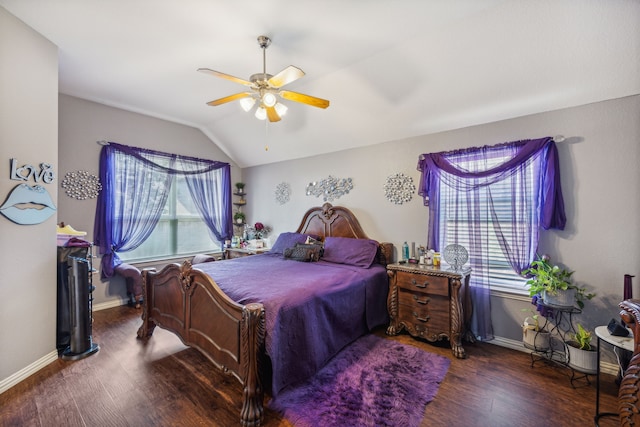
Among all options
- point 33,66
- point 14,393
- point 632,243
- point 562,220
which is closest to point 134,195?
point 33,66

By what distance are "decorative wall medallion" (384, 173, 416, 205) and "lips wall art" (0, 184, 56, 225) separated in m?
3.55

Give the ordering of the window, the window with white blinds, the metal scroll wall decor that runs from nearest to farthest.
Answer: the window with white blinds < the metal scroll wall decor < the window

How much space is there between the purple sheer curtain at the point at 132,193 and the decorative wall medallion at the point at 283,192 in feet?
4.32

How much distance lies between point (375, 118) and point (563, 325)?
2.86 metres

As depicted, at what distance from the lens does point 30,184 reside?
2242 mm

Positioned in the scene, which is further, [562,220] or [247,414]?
[562,220]

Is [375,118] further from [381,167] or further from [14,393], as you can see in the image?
[14,393]

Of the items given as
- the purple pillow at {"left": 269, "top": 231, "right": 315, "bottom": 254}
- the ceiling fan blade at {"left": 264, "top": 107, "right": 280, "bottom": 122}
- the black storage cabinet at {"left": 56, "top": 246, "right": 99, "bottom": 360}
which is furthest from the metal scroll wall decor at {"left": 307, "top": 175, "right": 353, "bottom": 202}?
the black storage cabinet at {"left": 56, "top": 246, "right": 99, "bottom": 360}

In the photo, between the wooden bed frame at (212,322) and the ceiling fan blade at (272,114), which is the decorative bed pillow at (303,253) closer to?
the wooden bed frame at (212,322)

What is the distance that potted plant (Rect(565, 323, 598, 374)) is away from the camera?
2082 mm

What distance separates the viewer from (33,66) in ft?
7.48

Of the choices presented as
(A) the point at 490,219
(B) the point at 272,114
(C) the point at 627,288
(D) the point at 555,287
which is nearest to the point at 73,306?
(B) the point at 272,114

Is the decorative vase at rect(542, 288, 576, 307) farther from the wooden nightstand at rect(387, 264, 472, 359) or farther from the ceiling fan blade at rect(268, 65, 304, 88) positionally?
the ceiling fan blade at rect(268, 65, 304, 88)

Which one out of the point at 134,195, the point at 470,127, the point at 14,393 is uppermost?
the point at 470,127
